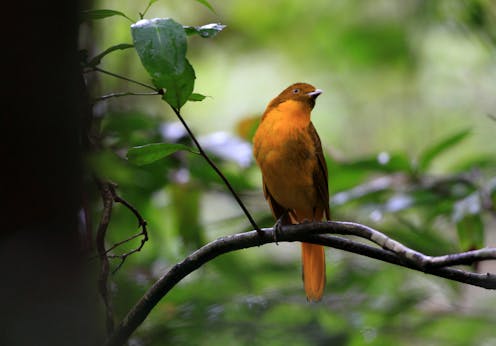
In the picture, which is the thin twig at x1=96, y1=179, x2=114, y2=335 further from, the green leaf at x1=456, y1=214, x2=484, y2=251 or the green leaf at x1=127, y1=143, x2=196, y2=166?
the green leaf at x1=456, y1=214, x2=484, y2=251

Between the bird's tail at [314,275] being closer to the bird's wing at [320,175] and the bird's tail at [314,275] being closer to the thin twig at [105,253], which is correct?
the bird's wing at [320,175]

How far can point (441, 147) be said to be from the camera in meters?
3.74

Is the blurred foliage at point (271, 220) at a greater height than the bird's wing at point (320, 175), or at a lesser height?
lesser

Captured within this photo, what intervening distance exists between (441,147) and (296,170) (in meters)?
0.89

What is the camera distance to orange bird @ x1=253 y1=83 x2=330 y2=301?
3297mm

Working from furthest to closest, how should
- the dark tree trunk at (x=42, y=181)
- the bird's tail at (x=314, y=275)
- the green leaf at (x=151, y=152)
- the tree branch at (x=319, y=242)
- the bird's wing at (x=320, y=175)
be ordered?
the bird's wing at (x=320, y=175) < the bird's tail at (x=314, y=275) < the green leaf at (x=151, y=152) < the tree branch at (x=319, y=242) < the dark tree trunk at (x=42, y=181)

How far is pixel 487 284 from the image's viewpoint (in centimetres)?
161

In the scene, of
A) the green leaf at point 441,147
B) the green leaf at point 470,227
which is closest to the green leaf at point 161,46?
the green leaf at point 470,227

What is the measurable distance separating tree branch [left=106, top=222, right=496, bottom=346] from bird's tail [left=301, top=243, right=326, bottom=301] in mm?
1082

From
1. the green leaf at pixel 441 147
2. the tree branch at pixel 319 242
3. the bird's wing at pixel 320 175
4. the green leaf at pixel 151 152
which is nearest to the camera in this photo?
the tree branch at pixel 319 242

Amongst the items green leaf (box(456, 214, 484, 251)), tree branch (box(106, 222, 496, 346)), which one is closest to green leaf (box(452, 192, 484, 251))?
green leaf (box(456, 214, 484, 251))

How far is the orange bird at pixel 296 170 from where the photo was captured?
3297mm

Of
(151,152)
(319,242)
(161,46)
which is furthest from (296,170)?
(161,46)

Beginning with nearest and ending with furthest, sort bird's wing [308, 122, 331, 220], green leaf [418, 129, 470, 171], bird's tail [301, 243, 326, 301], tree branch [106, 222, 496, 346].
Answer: tree branch [106, 222, 496, 346], bird's tail [301, 243, 326, 301], bird's wing [308, 122, 331, 220], green leaf [418, 129, 470, 171]
